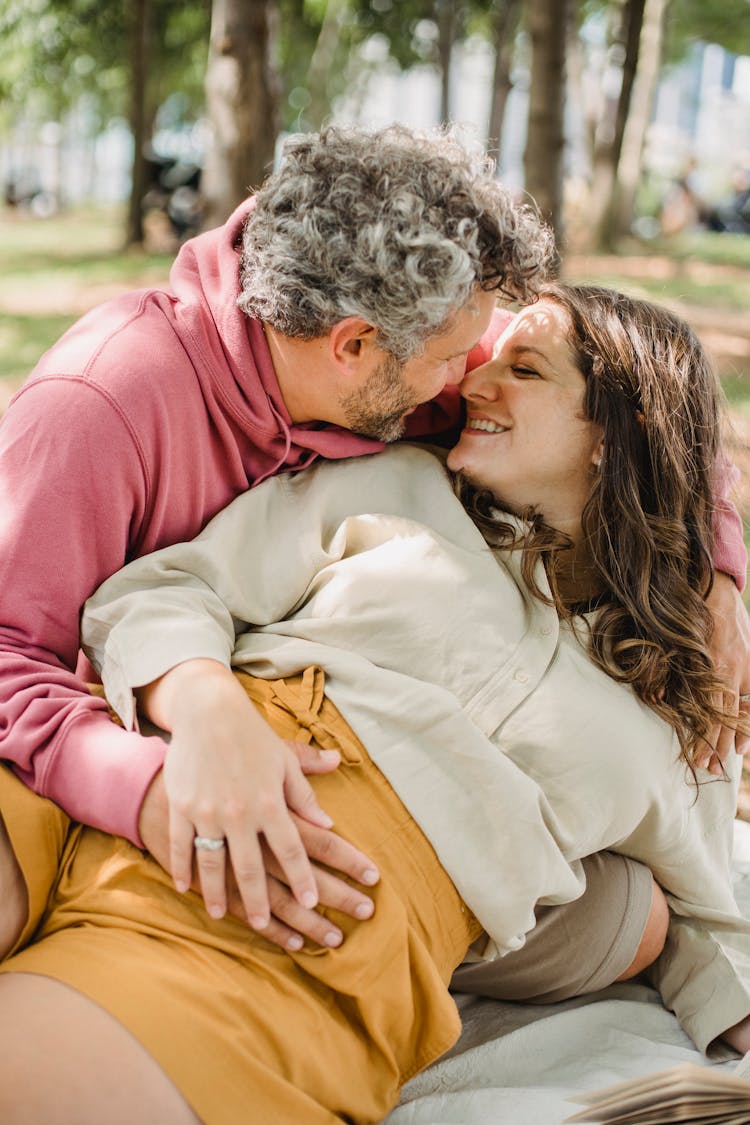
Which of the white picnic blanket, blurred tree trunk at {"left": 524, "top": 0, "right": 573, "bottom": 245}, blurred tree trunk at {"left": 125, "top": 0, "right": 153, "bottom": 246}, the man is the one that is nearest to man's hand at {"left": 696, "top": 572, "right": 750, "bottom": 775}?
the white picnic blanket

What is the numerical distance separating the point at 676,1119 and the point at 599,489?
1274 millimetres

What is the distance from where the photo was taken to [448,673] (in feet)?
7.12

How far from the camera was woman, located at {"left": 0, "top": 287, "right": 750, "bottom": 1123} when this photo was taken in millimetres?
1778

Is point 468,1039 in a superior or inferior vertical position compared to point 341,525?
inferior

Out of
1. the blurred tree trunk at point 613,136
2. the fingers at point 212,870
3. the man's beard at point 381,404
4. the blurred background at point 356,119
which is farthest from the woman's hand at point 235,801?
the blurred tree trunk at point 613,136

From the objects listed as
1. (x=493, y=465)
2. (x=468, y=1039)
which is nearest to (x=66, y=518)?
(x=493, y=465)

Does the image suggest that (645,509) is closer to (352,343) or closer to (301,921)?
(352,343)

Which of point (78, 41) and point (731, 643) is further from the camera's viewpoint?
point (78, 41)

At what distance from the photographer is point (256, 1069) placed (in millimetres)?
1671

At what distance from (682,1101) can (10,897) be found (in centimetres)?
111

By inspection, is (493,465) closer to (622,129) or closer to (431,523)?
(431,523)

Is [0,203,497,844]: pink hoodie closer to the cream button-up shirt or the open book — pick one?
the cream button-up shirt

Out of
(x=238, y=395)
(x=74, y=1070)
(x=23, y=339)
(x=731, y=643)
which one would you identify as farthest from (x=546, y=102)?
(x=74, y=1070)

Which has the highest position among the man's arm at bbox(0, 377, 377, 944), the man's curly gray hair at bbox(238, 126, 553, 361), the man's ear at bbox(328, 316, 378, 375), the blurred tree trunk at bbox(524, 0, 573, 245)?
the blurred tree trunk at bbox(524, 0, 573, 245)
